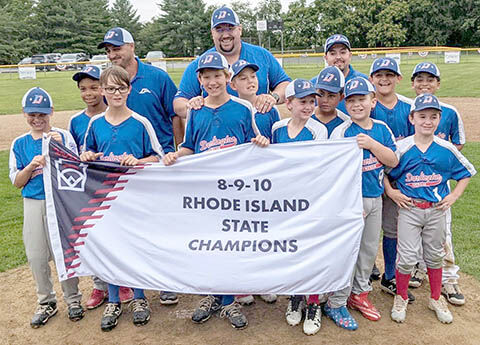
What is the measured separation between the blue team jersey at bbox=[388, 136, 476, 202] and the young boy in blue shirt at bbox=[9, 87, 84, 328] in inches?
122

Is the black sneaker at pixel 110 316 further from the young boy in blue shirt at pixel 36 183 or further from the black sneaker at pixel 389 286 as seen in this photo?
the black sneaker at pixel 389 286

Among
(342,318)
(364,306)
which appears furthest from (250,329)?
(364,306)

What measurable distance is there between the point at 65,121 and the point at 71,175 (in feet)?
41.7

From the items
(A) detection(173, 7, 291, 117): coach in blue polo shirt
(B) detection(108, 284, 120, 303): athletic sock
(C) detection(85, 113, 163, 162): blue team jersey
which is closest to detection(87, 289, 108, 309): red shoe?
(B) detection(108, 284, 120, 303): athletic sock

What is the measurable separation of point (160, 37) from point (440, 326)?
73.9 m

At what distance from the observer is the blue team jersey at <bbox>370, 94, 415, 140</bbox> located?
4512mm

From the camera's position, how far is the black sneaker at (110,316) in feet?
14.0

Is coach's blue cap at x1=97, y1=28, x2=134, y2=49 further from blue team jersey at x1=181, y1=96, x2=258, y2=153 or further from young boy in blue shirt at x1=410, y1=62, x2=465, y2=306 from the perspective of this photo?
young boy in blue shirt at x1=410, y1=62, x2=465, y2=306

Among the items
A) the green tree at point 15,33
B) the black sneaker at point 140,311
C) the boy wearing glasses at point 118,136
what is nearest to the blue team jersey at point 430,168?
the boy wearing glasses at point 118,136

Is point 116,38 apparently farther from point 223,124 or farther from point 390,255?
point 390,255

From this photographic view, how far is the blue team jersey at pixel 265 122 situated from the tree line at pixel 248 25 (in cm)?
6055

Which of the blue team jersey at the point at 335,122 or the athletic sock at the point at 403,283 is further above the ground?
the blue team jersey at the point at 335,122

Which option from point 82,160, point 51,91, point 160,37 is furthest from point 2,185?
point 160,37

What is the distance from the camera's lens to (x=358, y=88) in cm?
408
